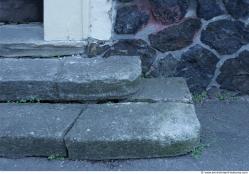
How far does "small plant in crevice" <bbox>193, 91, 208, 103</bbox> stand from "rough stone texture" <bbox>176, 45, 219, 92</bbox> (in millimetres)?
31

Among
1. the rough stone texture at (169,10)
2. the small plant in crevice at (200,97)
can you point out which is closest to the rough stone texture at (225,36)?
the rough stone texture at (169,10)

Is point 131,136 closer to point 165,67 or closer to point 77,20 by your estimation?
point 165,67

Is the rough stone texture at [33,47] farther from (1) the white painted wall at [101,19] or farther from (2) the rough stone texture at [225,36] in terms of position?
(2) the rough stone texture at [225,36]

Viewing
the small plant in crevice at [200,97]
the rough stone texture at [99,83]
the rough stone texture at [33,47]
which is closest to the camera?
the rough stone texture at [99,83]

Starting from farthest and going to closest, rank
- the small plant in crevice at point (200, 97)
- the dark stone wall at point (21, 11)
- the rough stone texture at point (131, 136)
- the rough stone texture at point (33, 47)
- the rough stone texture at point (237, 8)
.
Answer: the dark stone wall at point (21, 11) < the small plant in crevice at point (200, 97) < the rough stone texture at point (33, 47) < the rough stone texture at point (237, 8) < the rough stone texture at point (131, 136)

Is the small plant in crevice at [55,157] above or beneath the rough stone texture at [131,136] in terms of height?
beneath

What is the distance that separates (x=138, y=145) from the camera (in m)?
2.54

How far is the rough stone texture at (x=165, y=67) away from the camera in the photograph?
3362mm

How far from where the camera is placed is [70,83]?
9.61 feet

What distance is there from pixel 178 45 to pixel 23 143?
4.55 feet

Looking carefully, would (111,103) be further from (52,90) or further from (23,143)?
(23,143)

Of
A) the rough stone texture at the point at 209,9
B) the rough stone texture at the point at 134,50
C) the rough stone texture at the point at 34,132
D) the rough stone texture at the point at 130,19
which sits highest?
the rough stone texture at the point at 209,9

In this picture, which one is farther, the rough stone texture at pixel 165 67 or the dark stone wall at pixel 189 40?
the rough stone texture at pixel 165 67

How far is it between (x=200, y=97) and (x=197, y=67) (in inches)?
9.1
